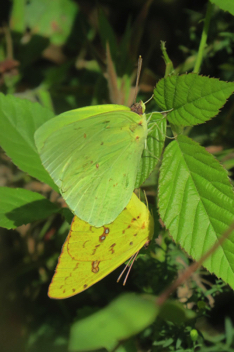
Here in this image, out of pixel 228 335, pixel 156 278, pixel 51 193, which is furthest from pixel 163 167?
pixel 51 193

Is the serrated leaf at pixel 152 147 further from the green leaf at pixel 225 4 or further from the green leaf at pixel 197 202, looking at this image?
the green leaf at pixel 225 4

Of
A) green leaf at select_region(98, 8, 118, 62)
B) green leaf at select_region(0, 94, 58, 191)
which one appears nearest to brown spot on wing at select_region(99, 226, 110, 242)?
green leaf at select_region(0, 94, 58, 191)

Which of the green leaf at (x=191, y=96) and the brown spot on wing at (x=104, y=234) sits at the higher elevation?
the green leaf at (x=191, y=96)

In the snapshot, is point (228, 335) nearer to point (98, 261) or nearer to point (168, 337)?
point (168, 337)

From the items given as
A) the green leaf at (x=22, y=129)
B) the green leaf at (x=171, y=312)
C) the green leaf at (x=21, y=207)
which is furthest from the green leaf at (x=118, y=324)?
the green leaf at (x=22, y=129)

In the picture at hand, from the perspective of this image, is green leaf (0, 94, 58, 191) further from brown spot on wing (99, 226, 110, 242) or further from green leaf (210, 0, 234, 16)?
green leaf (210, 0, 234, 16)

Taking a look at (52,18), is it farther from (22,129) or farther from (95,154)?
(95,154)
